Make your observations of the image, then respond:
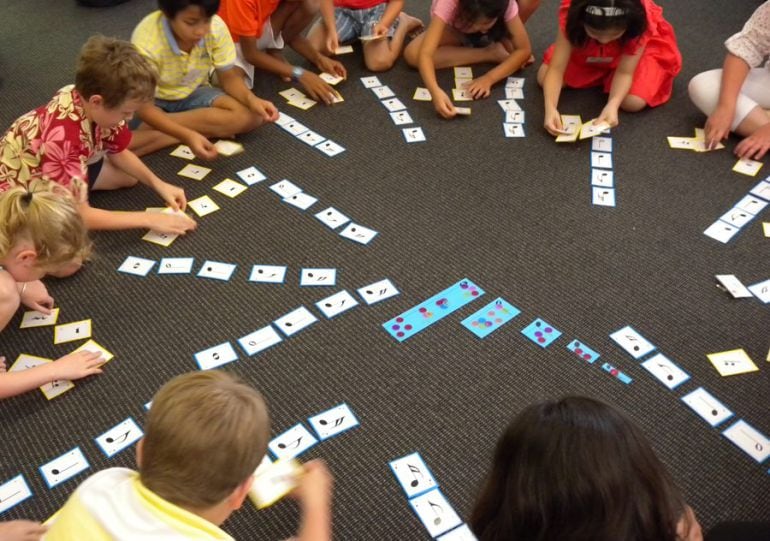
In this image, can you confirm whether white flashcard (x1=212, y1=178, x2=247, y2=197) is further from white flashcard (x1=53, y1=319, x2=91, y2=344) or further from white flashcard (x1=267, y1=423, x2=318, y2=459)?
white flashcard (x1=267, y1=423, x2=318, y2=459)

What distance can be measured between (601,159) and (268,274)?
1697 millimetres

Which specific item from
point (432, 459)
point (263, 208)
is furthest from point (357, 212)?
point (432, 459)

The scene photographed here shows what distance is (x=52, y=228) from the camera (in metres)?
2.01

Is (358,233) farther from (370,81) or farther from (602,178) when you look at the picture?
(370,81)

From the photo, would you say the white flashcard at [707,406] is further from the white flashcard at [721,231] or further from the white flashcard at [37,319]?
the white flashcard at [37,319]

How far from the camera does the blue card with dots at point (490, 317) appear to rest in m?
2.42

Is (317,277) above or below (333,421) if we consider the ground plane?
above

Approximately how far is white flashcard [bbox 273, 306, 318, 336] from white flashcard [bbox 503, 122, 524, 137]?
1540 millimetres

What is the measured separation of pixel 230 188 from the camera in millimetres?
3053

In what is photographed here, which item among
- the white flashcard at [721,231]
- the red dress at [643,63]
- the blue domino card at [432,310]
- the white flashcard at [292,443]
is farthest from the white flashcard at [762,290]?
the white flashcard at [292,443]

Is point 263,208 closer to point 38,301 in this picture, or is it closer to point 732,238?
point 38,301

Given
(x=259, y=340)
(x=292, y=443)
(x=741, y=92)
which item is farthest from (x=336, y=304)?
(x=741, y=92)

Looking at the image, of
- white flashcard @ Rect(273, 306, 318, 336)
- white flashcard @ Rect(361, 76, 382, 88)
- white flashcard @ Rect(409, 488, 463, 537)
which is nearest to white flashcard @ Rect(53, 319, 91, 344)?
white flashcard @ Rect(273, 306, 318, 336)

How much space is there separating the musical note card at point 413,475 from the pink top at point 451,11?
248 centimetres
